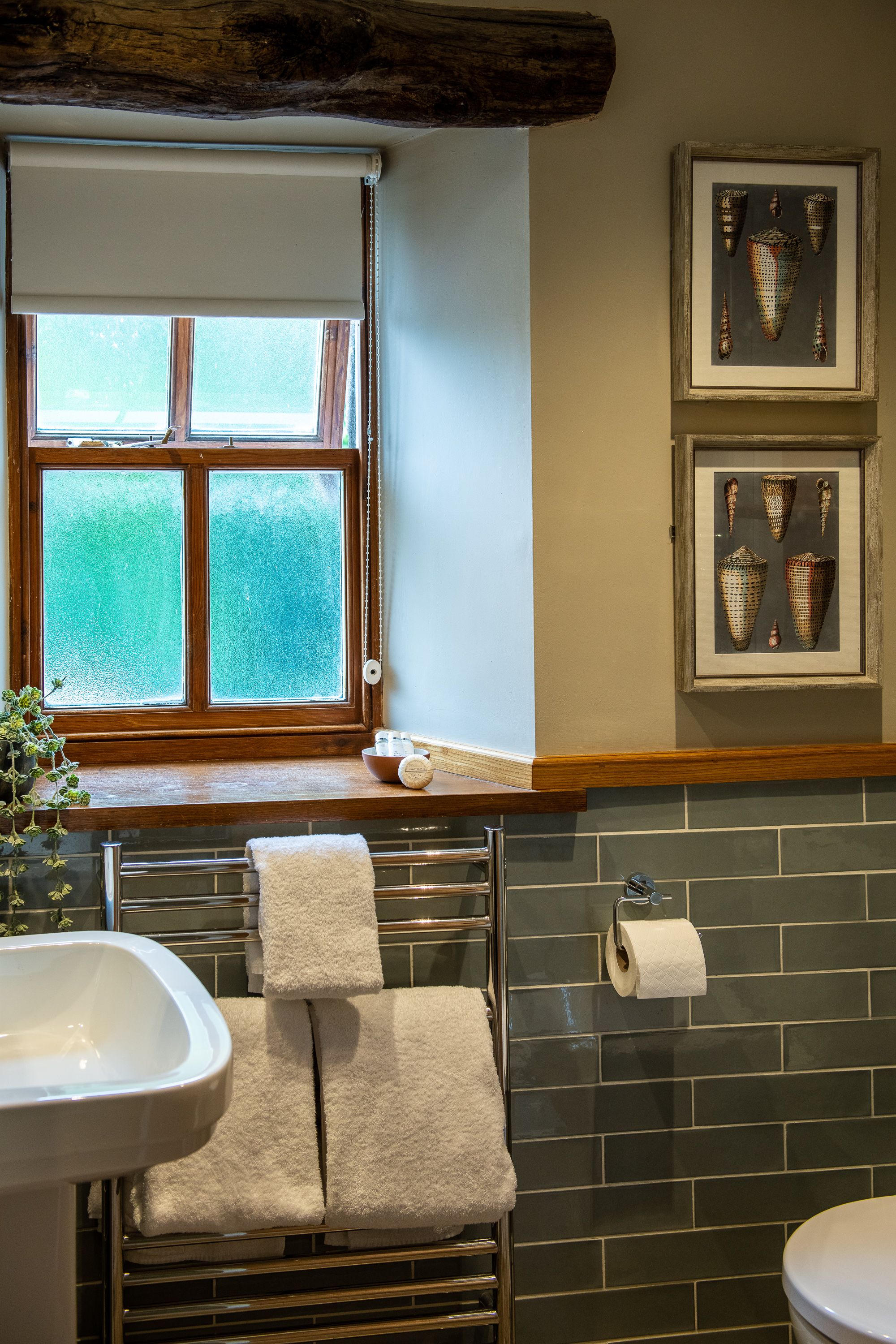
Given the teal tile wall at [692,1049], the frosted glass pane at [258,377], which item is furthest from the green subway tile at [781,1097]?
the frosted glass pane at [258,377]

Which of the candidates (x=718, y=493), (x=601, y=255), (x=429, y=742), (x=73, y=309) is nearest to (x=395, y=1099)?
(x=429, y=742)

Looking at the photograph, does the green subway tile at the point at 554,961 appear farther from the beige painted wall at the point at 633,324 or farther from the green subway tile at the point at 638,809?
the beige painted wall at the point at 633,324

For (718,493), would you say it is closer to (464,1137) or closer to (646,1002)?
(646,1002)

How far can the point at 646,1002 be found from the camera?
1.81 meters

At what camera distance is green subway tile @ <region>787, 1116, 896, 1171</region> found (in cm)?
186

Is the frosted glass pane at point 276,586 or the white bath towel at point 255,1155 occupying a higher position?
the frosted glass pane at point 276,586

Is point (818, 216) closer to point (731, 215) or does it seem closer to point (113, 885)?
point (731, 215)

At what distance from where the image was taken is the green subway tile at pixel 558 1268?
1.79 metres

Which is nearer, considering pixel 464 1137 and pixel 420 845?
pixel 464 1137

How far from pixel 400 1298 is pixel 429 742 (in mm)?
933

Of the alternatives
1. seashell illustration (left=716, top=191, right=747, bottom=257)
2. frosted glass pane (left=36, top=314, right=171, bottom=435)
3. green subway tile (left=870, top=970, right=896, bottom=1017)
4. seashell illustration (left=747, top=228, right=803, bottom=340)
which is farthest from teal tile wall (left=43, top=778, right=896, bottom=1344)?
frosted glass pane (left=36, top=314, right=171, bottom=435)

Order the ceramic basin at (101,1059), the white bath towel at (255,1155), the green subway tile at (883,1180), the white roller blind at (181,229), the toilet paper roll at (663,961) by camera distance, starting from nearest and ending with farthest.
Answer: the ceramic basin at (101,1059)
the white bath towel at (255,1155)
the toilet paper roll at (663,961)
the green subway tile at (883,1180)
the white roller blind at (181,229)

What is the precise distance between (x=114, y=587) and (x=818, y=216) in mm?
1483

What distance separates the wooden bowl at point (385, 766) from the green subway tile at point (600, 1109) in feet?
1.79
